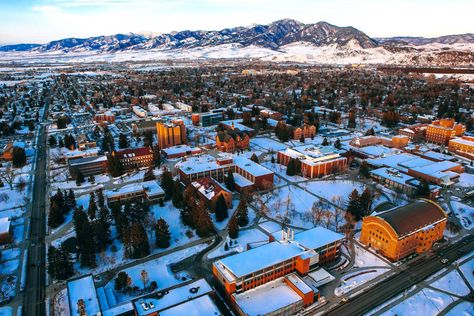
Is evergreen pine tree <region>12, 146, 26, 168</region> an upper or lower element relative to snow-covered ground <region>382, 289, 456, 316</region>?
upper

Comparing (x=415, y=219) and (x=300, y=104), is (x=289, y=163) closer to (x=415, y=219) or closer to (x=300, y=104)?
(x=415, y=219)

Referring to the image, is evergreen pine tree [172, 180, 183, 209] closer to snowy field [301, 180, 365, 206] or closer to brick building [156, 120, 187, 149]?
snowy field [301, 180, 365, 206]

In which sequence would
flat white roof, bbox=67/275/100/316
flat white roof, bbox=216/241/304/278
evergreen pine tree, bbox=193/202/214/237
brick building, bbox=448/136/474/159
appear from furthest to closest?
1. brick building, bbox=448/136/474/159
2. evergreen pine tree, bbox=193/202/214/237
3. flat white roof, bbox=216/241/304/278
4. flat white roof, bbox=67/275/100/316

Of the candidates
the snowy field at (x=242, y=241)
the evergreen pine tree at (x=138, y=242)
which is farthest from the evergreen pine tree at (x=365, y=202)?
the evergreen pine tree at (x=138, y=242)

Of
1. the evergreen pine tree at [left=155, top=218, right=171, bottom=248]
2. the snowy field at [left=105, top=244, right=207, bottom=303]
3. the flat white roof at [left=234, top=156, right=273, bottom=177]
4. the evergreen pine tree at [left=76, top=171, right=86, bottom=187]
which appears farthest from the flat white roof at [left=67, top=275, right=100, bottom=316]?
the flat white roof at [left=234, top=156, right=273, bottom=177]

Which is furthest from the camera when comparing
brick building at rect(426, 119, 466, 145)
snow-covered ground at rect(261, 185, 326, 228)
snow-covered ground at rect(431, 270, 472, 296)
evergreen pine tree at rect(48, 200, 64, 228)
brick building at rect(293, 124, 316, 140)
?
brick building at rect(293, 124, 316, 140)

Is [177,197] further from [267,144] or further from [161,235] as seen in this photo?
[267,144]
